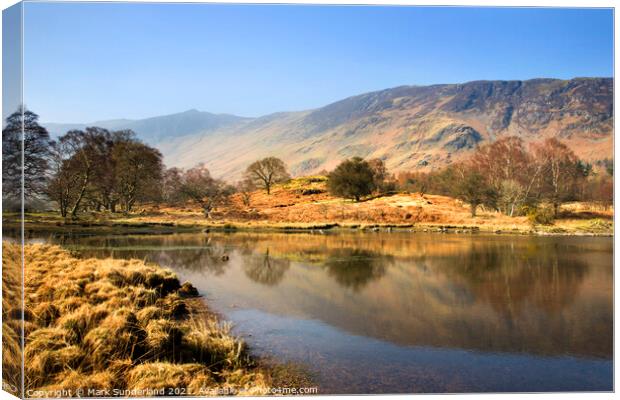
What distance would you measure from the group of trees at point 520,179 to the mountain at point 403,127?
58 cm

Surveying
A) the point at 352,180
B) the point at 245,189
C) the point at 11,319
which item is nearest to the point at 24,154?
the point at 11,319

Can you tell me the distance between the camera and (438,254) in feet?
55.5

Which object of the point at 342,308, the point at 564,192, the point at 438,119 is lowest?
the point at 342,308

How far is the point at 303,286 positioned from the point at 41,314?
5727 mm

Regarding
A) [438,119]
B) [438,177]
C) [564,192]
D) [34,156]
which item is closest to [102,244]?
[34,156]

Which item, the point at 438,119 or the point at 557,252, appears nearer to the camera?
the point at 557,252

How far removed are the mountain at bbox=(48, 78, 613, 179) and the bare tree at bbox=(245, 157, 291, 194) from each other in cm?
248

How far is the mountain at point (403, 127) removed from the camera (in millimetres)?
11164

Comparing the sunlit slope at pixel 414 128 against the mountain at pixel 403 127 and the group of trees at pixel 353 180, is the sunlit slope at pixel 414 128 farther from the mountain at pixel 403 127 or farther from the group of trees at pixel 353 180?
the group of trees at pixel 353 180

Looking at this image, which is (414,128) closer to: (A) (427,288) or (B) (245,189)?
(B) (245,189)

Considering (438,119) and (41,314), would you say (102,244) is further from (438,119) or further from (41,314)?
(438,119)

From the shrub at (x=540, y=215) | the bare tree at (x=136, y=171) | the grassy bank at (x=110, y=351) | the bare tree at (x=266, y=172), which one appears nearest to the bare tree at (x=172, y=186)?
the bare tree at (x=136, y=171)

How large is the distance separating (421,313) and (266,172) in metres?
31.3

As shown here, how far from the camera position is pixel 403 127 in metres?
109
